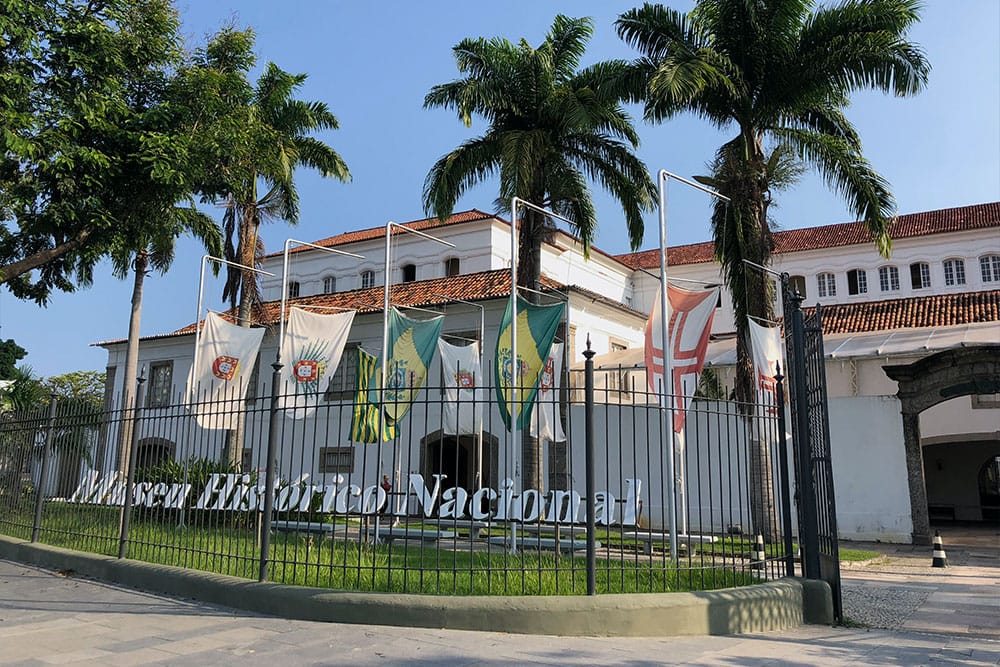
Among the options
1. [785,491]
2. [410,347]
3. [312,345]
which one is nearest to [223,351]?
[312,345]

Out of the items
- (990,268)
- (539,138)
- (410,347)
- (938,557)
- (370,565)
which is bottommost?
(938,557)

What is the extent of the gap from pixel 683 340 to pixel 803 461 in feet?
18.6

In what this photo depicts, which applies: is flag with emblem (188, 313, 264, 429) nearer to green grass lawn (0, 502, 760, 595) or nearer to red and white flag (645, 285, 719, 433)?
green grass lawn (0, 502, 760, 595)

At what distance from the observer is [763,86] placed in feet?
53.8

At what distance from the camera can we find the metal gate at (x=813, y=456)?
7.99 meters

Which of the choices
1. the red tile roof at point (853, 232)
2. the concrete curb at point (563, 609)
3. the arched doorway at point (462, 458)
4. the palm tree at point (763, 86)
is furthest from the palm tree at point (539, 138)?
the red tile roof at point (853, 232)

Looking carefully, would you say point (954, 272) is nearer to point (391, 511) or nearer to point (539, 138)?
point (539, 138)

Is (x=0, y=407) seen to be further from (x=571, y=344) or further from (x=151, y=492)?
(x=571, y=344)

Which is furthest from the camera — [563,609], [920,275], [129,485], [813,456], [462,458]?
[920,275]

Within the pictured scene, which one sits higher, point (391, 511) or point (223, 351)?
point (223, 351)

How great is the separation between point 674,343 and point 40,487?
10326 millimetres

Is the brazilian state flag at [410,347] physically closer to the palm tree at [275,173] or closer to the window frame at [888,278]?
the palm tree at [275,173]

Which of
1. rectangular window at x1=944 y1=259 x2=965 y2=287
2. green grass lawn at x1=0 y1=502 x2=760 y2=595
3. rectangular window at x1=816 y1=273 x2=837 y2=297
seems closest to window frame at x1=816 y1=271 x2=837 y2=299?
rectangular window at x1=816 y1=273 x2=837 y2=297

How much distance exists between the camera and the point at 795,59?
52.1 feet
